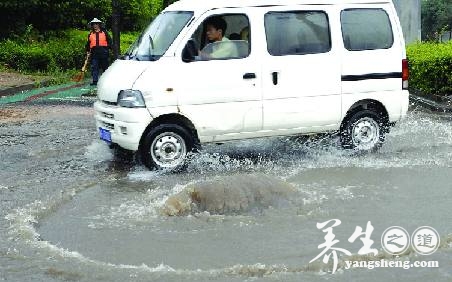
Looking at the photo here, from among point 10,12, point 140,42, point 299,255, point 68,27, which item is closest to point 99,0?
point 68,27

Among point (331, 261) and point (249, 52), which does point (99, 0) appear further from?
point (331, 261)

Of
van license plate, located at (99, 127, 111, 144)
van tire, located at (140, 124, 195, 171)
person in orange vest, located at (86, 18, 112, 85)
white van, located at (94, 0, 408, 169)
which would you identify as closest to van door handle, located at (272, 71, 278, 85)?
white van, located at (94, 0, 408, 169)

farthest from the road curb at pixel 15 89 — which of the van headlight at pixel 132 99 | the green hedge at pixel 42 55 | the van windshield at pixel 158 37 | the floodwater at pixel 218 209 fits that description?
the van headlight at pixel 132 99

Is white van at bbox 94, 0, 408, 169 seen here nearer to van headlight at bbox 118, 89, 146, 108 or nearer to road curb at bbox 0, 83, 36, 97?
van headlight at bbox 118, 89, 146, 108

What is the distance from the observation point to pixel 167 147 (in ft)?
29.0

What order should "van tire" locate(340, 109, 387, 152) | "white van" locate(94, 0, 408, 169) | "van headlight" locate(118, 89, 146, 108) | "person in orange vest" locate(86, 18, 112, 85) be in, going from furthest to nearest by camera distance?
1. "person in orange vest" locate(86, 18, 112, 85)
2. "van tire" locate(340, 109, 387, 152)
3. "white van" locate(94, 0, 408, 169)
4. "van headlight" locate(118, 89, 146, 108)

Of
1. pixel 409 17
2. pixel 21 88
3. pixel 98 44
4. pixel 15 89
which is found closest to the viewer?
pixel 15 89

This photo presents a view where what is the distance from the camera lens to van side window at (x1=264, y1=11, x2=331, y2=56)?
30.0 feet

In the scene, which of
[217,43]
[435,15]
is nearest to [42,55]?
[217,43]

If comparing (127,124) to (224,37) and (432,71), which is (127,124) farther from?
(432,71)

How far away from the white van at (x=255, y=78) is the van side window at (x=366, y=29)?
1 centimetres

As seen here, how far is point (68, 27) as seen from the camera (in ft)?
92.0

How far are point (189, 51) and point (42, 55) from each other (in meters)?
14.7

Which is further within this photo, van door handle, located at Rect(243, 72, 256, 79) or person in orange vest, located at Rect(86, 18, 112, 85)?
person in orange vest, located at Rect(86, 18, 112, 85)
